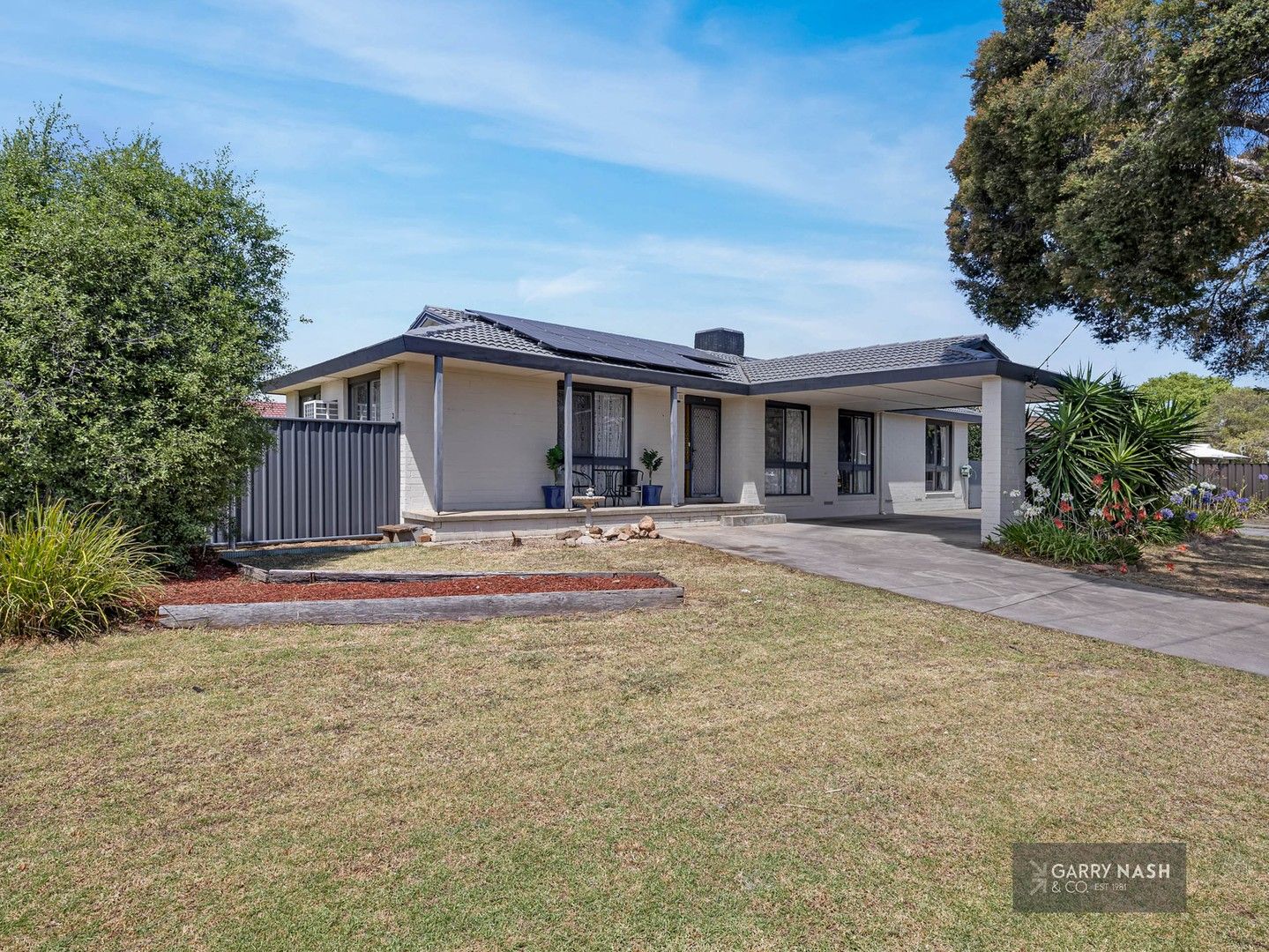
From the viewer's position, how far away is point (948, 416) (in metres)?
20.8

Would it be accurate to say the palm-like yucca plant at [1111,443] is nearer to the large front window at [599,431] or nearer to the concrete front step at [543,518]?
the concrete front step at [543,518]

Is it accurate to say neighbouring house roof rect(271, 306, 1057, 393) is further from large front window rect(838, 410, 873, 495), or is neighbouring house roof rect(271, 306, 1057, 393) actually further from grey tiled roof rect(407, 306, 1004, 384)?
large front window rect(838, 410, 873, 495)

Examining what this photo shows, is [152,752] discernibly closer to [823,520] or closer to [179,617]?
[179,617]

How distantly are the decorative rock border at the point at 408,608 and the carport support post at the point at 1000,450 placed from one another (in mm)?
7498

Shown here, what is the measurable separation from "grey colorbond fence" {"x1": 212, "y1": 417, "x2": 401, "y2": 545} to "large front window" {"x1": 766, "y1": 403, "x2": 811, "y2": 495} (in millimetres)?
8692

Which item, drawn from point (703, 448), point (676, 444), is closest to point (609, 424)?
point (676, 444)

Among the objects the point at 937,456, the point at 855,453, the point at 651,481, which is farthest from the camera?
the point at 937,456

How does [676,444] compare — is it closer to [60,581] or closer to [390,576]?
[390,576]

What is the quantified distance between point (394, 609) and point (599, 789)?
129 inches

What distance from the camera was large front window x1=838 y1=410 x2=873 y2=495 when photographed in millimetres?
18125

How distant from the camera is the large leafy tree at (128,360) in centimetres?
623

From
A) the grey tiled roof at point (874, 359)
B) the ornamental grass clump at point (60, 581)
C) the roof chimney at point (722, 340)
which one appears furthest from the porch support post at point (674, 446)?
the ornamental grass clump at point (60, 581)

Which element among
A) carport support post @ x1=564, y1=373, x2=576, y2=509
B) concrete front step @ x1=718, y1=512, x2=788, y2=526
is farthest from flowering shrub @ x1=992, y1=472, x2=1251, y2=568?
carport support post @ x1=564, y1=373, x2=576, y2=509

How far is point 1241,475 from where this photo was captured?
67.9ft
